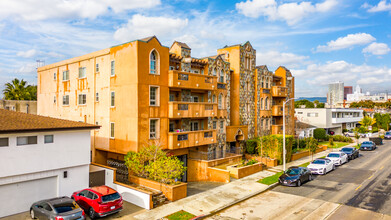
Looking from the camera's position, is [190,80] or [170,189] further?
[190,80]

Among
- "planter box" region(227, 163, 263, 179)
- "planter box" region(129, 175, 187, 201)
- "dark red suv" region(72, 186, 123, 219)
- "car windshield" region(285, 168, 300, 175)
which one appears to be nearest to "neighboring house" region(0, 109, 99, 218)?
"dark red suv" region(72, 186, 123, 219)

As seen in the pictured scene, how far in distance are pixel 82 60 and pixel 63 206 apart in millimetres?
19711

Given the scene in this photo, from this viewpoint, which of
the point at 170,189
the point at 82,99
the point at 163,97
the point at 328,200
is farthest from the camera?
the point at 82,99

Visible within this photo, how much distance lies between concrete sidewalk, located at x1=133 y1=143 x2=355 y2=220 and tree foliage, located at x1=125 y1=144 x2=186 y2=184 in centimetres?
201

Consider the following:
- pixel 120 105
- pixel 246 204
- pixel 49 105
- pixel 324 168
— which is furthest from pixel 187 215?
pixel 49 105

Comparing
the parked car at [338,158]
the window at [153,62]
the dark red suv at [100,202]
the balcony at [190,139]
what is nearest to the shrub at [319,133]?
the parked car at [338,158]

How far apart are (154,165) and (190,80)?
33.5 feet

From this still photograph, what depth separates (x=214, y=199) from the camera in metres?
21.1

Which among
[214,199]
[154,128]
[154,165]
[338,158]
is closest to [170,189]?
[154,165]

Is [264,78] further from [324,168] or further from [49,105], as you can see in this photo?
[49,105]

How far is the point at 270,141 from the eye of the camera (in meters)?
33.6

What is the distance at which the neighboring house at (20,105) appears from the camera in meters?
38.8

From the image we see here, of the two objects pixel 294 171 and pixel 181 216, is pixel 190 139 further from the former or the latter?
pixel 181 216

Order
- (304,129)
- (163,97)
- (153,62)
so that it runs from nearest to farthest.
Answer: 1. (153,62)
2. (163,97)
3. (304,129)
